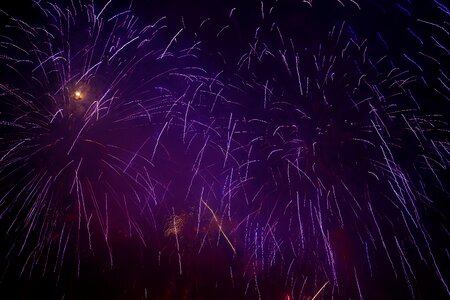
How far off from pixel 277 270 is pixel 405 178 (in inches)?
176

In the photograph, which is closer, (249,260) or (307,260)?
(307,260)

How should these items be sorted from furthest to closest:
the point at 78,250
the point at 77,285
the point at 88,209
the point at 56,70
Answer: the point at 77,285, the point at 78,250, the point at 88,209, the point at 56,70

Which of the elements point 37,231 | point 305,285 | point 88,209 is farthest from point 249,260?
point 37,231

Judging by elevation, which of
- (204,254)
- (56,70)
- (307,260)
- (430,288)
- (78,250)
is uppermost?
(56,70)

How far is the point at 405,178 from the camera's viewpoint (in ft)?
22.1

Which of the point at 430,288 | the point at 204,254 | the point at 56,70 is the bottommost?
the point at 430,288

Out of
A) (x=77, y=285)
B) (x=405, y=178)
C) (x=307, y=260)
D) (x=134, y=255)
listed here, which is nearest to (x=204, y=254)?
(x=134, y=255)

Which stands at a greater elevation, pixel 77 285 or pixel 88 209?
→ pixel 88 209

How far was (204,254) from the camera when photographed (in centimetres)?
969

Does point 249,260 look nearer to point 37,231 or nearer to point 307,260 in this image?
point 307,260

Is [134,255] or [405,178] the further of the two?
[134,255]

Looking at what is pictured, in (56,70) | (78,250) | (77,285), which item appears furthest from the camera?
(77,285)

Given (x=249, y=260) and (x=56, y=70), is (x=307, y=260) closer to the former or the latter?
(x=249, y=260)

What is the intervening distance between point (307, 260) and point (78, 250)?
5.68m
